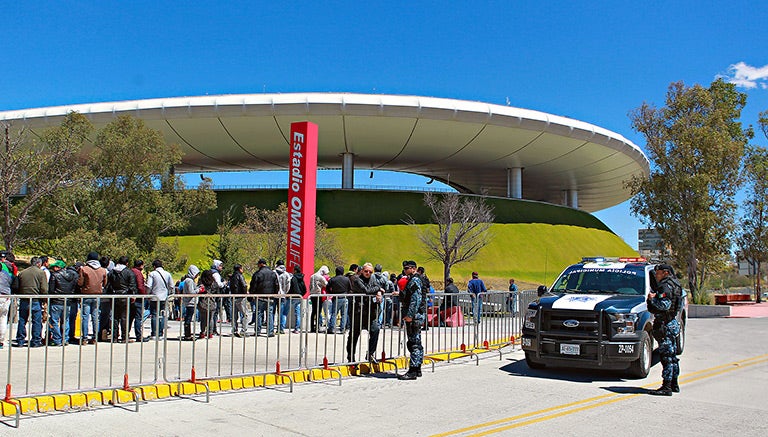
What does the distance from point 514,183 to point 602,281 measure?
4489 centimetres

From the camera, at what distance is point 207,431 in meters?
6.51

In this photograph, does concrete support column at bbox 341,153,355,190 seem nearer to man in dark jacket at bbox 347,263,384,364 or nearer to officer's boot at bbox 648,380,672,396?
man in dark jacket at bbox 347,263,384,364

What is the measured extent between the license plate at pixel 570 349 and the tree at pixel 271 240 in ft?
79.4

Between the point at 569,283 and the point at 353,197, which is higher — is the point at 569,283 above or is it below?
below

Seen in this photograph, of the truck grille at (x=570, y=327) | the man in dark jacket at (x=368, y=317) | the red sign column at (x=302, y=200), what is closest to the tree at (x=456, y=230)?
the red sign column at (x=302, y=200)

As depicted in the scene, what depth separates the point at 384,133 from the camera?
46.2m

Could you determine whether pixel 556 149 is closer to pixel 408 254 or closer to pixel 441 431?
pixel 408 254

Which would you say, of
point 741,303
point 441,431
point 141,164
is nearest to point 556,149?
point 741,303

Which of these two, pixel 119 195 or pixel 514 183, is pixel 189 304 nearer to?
pixel 119 195

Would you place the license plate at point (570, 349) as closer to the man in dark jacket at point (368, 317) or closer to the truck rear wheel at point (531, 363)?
the truck rear wheel at point (531, 363)

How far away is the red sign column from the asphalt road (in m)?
9.40

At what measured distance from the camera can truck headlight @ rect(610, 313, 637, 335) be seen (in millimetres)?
9711

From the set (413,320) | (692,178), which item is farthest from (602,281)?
(692,178)

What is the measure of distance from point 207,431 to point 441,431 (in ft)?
7.76
